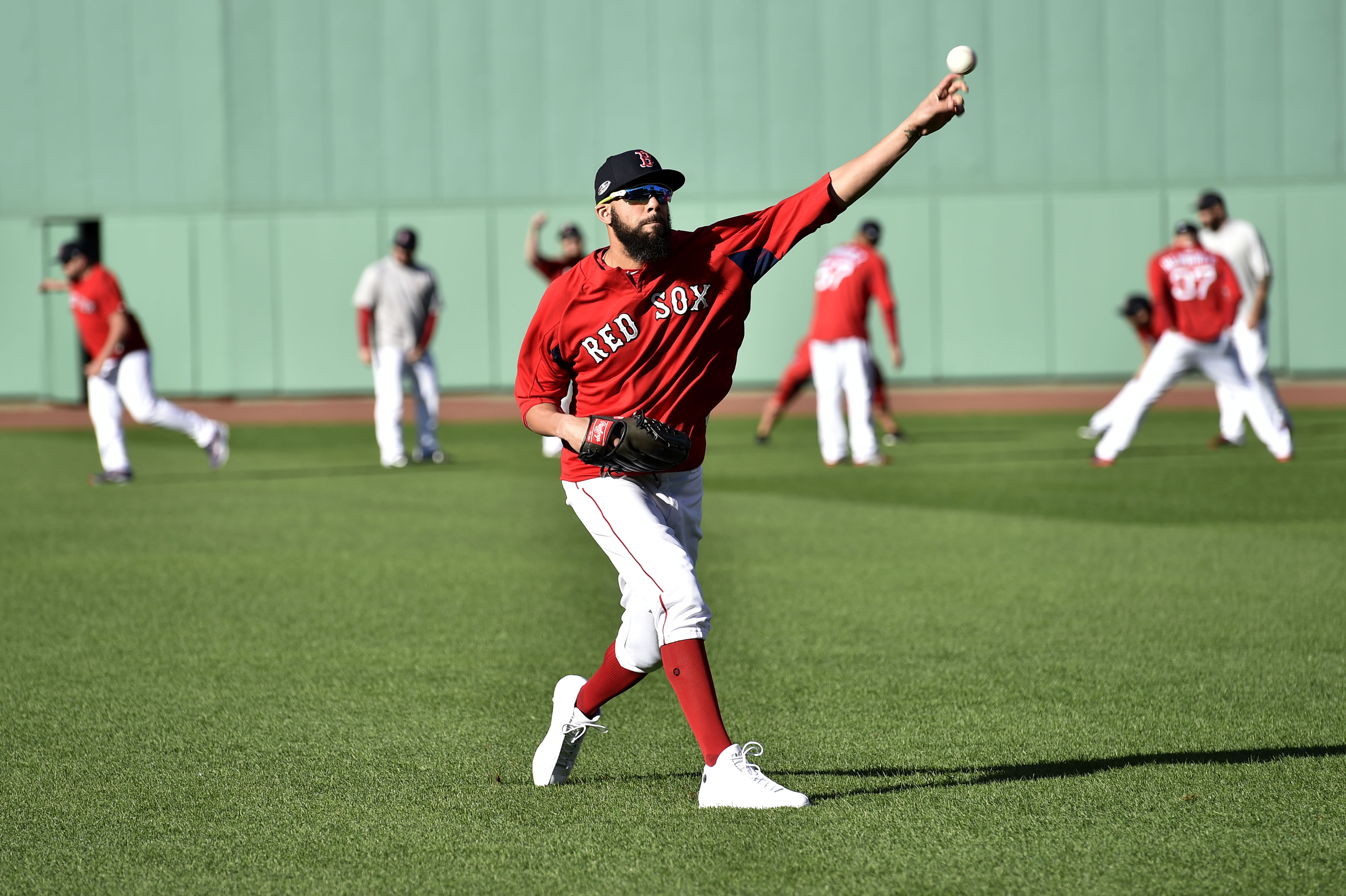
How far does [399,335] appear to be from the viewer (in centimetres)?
1650

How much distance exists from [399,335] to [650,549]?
1203 centimetres

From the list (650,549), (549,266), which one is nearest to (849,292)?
(549,266)

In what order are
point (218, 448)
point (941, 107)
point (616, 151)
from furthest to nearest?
1. point (616, 151)
2. point (218, 448)
3. point (941, 107)

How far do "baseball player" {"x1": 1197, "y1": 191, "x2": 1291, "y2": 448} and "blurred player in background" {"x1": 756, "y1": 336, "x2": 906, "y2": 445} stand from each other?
3.60 metres

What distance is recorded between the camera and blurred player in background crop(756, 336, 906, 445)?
16.8m

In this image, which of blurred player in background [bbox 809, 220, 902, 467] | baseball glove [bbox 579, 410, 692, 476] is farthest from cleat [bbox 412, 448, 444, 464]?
baseball glove [bbox 579, 410, 692, 476]

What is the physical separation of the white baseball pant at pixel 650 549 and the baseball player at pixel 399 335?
11264mm

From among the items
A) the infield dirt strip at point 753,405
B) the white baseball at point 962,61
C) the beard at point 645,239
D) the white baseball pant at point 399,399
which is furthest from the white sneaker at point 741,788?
the infield dirt strip at point 753,405

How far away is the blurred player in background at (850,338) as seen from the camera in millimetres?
15320

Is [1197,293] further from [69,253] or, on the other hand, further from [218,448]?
[69,253]

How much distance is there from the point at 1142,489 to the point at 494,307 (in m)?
17.9

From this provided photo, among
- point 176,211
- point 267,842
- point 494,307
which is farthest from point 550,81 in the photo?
point 267,842

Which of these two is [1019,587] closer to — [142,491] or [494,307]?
[142,491]

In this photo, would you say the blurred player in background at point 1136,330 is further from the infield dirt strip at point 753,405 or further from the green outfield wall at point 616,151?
the green outfield wall at point 616,151
